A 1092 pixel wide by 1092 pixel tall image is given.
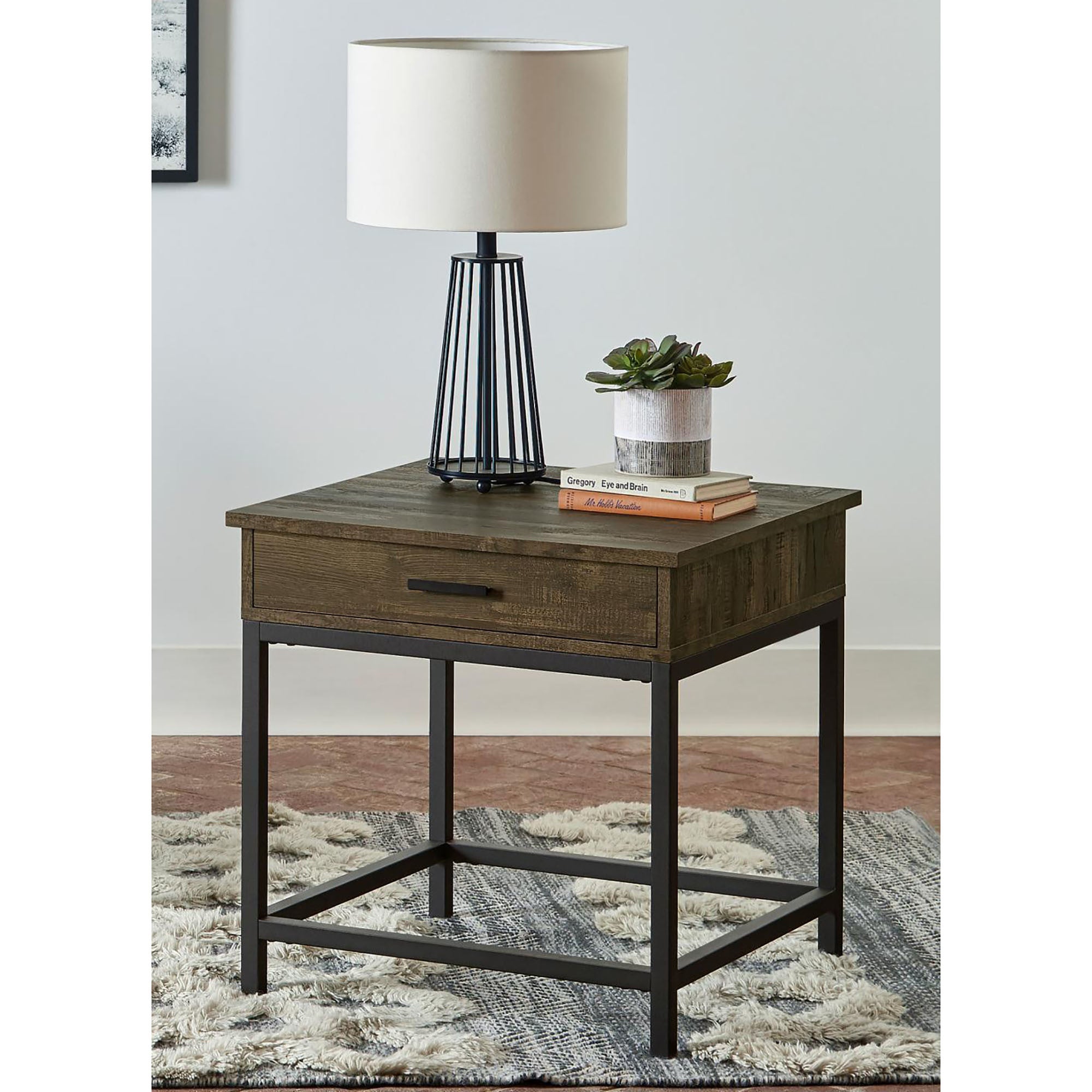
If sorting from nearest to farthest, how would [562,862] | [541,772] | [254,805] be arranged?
[254,805], [562,862], [541,772]

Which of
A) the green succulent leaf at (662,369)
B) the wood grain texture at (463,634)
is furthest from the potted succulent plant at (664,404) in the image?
the wood grain texture at (463,634)

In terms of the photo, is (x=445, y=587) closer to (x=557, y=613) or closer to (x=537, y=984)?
(x=557, y=613)

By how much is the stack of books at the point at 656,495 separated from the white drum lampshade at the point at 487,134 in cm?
36

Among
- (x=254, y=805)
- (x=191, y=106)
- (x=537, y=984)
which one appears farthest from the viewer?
(x=191, y=106)

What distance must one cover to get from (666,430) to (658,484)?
3.3 inches

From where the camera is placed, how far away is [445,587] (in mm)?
2285

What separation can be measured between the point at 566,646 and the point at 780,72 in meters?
2.15

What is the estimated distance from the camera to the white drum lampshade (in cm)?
238

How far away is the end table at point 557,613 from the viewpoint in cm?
221

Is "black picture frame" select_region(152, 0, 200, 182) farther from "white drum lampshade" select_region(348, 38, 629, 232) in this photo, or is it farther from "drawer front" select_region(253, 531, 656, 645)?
"drawer front" select_region(253, 531, 656, 645)

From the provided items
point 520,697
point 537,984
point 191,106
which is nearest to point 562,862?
point 537,984

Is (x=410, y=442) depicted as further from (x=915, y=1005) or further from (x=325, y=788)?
(x=915, y=1005)
